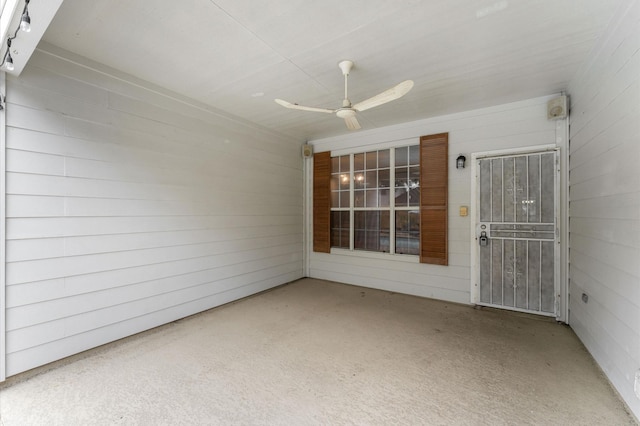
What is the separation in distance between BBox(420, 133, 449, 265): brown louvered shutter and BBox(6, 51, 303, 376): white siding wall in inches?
106

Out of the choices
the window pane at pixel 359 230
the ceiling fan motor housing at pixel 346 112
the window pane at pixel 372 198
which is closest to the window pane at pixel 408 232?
the window pane at pixel 372 198

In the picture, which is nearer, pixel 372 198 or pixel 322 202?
pixel 372 198

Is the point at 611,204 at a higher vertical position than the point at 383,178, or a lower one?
lower

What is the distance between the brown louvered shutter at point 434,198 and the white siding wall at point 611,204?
1.44 m

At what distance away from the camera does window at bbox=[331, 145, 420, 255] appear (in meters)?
4.50

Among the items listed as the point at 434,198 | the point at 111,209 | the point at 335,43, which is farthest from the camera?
the point at 434,198

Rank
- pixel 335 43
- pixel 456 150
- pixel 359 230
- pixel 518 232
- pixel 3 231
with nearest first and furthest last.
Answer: pixel 3 231 → pixel 335 43 → pixel 518 232 → pixel 456 150 → pixel 359 230

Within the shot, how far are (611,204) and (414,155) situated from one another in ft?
8.34

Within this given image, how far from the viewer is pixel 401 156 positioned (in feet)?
15.1

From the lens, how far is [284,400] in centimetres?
200

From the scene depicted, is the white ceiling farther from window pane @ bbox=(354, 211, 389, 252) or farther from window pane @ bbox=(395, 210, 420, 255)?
window pane @ bbox=(354, 211, 389, 252)

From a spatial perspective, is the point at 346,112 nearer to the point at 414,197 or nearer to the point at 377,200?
the point at 414,197

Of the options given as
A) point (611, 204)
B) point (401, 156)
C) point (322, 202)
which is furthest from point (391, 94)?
point (322, 202)

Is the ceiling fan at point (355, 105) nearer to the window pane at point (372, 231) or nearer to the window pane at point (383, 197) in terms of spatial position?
the window pane at point (383, 197)
